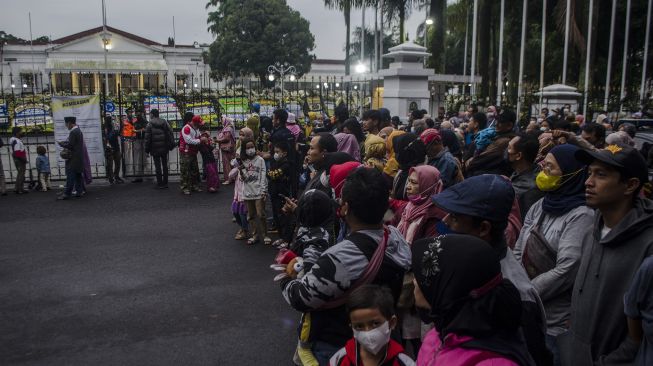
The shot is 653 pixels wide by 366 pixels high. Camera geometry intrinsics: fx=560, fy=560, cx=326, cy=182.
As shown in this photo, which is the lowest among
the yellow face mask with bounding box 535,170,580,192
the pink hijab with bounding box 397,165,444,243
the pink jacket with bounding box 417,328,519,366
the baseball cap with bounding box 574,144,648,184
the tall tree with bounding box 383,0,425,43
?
the pink jacket with bounding box 417,328,519,366

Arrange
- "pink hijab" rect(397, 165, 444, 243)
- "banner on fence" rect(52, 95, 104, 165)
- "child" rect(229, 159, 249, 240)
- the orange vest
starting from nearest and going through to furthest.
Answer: "pink hijab" rect(397, 165, 444, 243), "child" rect(229, 159, 249, 240), "banner on fence" rect(52, 95, 104, 165), the orange vest

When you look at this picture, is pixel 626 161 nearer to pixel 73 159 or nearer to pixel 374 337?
pixel 374 337

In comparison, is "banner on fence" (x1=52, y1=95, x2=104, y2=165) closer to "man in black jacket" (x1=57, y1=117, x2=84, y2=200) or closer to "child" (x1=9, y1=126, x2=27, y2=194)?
"child" (x1=9, y1=126, x2=27, y2=194)

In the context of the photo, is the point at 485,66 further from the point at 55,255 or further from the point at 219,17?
the point at 219,17

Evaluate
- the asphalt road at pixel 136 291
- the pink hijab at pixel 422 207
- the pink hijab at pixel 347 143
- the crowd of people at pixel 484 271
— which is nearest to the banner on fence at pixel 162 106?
the asphalt road at pixel 136 291

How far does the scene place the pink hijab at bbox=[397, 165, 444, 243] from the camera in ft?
12.7

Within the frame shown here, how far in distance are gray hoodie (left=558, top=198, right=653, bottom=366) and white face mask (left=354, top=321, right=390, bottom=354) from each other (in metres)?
0.96

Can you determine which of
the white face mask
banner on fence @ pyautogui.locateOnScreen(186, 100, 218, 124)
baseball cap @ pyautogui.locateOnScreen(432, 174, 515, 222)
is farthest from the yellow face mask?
banner on fence @ pyautogui.locateOnScreen(186, 100, 218, 124)

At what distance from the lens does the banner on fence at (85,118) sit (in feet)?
41.0

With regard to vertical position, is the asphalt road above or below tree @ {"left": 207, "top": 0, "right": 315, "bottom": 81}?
below

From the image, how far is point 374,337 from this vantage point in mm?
2617

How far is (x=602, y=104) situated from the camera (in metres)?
18.4

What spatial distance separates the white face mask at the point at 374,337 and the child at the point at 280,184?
16.5 feet

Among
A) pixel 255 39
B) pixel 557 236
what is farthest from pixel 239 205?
pixel 255 39
